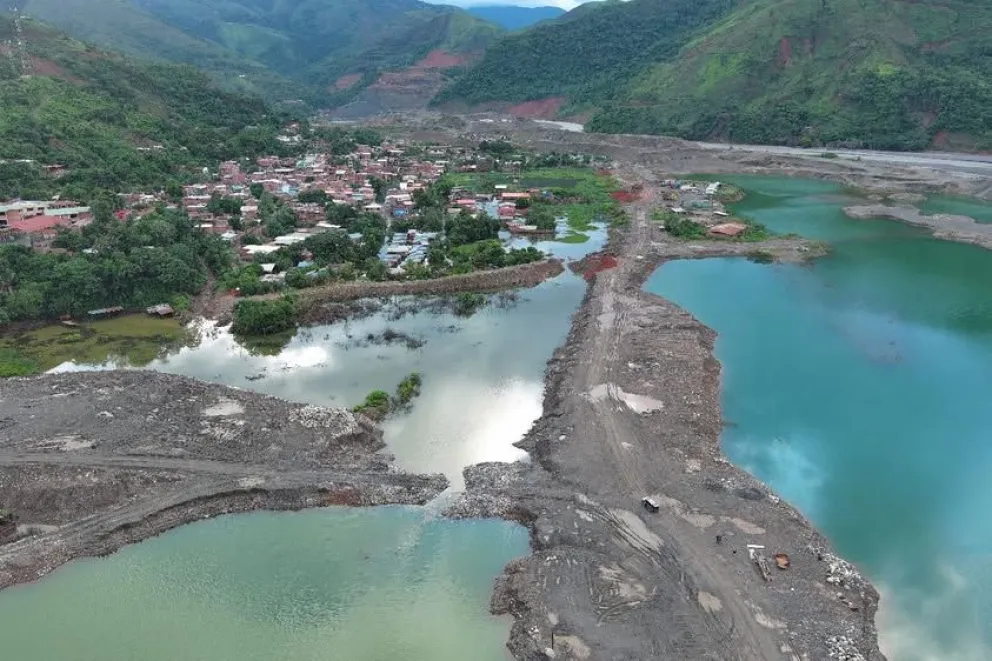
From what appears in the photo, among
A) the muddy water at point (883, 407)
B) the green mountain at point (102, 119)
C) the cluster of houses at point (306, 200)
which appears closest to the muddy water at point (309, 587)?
the muddy water at point (883, 407)

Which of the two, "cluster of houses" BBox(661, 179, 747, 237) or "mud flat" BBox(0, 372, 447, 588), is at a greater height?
"cluster of houses" BBox(661, 179, 747, 237)

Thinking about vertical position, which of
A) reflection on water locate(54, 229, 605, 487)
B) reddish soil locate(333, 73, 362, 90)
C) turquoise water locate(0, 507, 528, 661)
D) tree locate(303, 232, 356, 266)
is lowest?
turquoise water locate(0, 507, 528, 661)

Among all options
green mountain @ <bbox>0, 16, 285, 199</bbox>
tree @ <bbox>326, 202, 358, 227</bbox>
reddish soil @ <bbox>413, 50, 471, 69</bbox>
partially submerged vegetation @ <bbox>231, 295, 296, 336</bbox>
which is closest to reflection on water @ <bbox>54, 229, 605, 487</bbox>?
partially submerged vegetation @ <bbox>231, 295, 296, 336</bbox>

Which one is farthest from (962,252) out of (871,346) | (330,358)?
(330,358)

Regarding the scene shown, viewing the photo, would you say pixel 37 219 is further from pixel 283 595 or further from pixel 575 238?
pixel 575 238

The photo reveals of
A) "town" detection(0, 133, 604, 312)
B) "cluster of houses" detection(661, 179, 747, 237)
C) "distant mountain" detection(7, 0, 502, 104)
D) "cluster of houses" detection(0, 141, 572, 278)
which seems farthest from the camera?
"distant mountain" detection(7, 0, 502, 104)

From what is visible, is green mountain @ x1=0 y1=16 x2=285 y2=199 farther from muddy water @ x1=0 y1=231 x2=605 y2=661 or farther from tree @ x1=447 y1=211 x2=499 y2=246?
muddy water @ x1=0 y1=231 x2=605 y2=661

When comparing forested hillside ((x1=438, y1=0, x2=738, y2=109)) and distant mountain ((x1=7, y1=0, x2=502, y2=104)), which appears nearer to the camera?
forested hillside ((x1=438, y1=0, x2=738, y2=109))
